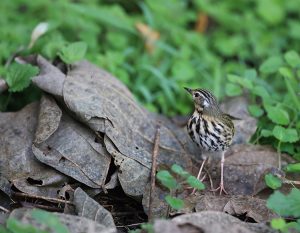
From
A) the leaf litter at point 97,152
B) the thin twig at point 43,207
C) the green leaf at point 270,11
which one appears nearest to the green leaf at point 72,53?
the leaf litter at point 97,152

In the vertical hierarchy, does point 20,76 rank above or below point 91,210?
above

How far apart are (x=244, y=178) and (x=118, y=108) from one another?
1206mm

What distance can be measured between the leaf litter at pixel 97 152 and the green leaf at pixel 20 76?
0.12 meters

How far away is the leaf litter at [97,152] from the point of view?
4.41 metres

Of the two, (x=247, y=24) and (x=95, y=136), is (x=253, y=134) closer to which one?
(x=95, y=136)

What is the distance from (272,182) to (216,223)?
2.56ft

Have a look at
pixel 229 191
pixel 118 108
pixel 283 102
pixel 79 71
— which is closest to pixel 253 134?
pixel 283 102

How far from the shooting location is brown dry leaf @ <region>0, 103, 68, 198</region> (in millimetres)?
4387

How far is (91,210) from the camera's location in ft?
13.5

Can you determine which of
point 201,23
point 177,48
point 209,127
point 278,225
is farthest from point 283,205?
point 201,23

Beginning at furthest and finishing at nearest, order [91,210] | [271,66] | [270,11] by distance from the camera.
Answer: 1. [270,11]
2. [271,66]
3. [91,210]

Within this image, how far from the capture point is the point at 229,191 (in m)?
4.78

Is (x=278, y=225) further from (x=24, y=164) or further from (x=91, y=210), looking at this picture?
(x=24, y=164)

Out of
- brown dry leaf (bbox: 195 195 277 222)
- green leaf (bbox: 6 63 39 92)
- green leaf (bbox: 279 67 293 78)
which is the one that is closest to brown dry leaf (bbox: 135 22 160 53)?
green leaf (bbox: 279 67 293 78)
